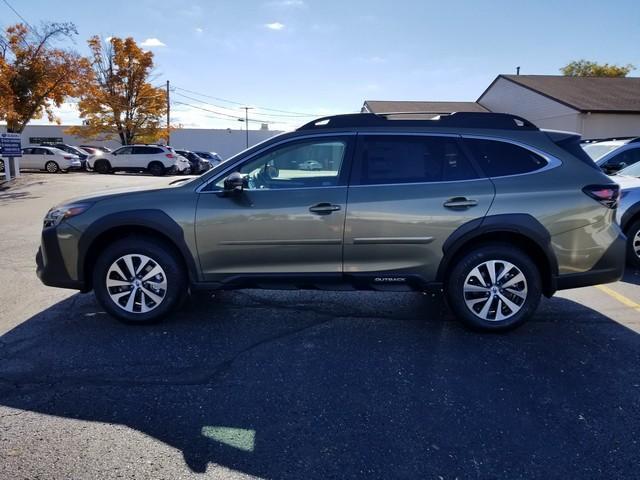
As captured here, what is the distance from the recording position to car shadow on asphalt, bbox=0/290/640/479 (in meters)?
2.54

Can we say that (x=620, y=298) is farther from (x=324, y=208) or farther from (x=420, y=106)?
(x=420, y=106)

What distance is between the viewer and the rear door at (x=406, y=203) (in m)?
3.97

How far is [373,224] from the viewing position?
157 inches

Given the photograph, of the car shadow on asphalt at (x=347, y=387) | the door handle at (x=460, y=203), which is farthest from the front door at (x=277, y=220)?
the door handle at (x=460, y=203)

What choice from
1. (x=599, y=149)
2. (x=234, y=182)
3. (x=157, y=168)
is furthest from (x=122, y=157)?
(x=234, y=182)

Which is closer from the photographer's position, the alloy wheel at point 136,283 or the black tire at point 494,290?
the black tire at point 494,290

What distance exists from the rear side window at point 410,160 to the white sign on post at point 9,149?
18875mm

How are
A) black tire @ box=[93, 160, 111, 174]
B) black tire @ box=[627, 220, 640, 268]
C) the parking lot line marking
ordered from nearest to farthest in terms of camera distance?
the parking lot line marking, black tire @ box=[627, 220, 640, 268], black tire @ box=[93, 160, 111, 174]

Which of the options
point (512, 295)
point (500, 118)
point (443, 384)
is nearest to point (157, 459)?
point (443, 384)

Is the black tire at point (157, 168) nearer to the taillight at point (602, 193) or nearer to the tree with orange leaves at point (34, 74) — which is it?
the tree with orange leaves at point (34, 74)

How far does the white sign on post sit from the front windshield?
64.3 ft

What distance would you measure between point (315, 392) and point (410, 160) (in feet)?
7.04

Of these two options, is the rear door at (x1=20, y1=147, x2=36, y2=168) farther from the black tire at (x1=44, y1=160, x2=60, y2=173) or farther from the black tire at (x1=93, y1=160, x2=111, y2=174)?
the black tire at (x1=93, y1=160, x2=111, y2=174)

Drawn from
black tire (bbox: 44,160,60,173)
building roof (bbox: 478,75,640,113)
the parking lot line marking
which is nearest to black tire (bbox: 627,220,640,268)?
the parking lot line marking
